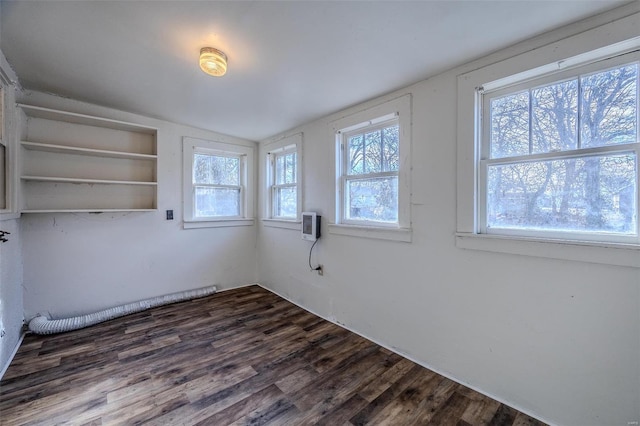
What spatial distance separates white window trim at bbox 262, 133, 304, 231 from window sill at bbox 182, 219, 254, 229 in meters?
0.30

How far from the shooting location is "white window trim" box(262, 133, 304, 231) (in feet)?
10.7

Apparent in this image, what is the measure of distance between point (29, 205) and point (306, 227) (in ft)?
8.96

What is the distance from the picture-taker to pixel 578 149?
1448 millimetres

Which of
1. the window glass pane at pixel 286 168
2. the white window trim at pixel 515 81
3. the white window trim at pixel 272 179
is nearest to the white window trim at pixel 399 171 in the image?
the white window trim at pixel 515 81

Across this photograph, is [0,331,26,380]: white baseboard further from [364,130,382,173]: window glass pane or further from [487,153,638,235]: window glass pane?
[487,153,638,235]: window glass pane

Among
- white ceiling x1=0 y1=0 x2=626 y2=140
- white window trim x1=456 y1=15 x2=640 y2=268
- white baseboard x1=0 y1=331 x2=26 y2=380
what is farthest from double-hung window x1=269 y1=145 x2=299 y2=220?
white baseboard x1=0 y1=331 x2=26 y2=380

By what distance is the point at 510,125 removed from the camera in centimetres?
170

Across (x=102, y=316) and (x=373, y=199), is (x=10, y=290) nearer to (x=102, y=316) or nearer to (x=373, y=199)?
(x=102, y=316)

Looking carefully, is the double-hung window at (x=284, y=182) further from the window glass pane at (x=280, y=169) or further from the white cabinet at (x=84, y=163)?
the white cabinet at (x=84, y=163)

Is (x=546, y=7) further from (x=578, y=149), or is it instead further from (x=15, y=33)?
(x=15, y=33)

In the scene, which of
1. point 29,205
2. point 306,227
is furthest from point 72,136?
point 306,227

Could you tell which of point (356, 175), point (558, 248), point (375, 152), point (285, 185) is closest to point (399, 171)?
point (375, 152)

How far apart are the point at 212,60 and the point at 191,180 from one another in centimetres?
201

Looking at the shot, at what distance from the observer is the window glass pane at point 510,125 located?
1.64 m
